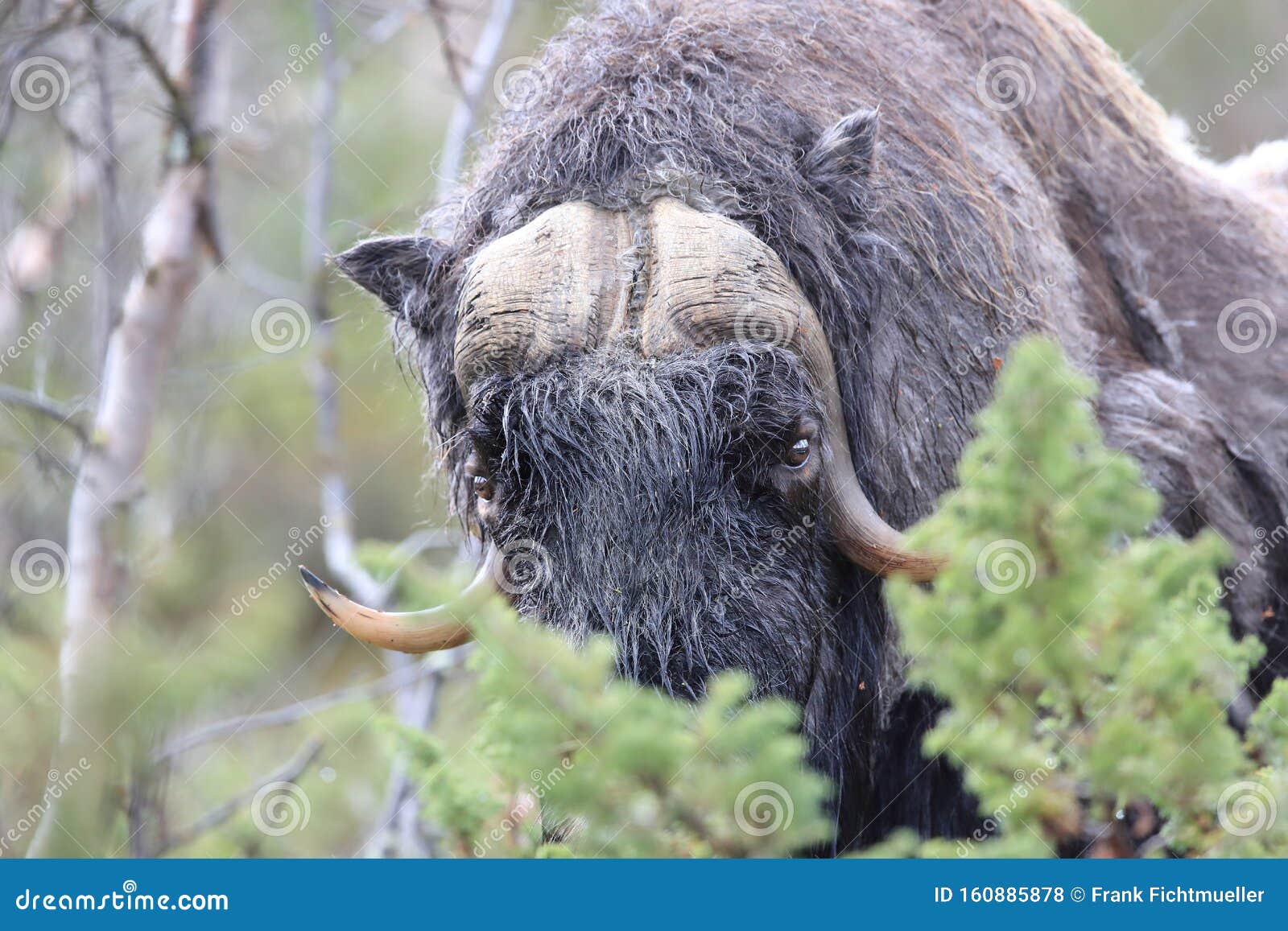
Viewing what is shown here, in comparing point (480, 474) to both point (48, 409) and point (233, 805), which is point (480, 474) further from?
point (48, 409)

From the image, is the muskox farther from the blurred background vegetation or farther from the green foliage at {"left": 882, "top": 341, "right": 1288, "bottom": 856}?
the green foliage at {"left": 882, "top": 341, "right": 1288, "bottom": 856}

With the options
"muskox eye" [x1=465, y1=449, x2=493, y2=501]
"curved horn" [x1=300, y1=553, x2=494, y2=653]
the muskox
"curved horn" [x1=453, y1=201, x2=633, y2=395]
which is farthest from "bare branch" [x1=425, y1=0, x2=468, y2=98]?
"curved horn" [x1=300, y1=553, x2=494, y2=653]

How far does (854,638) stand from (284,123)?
6.12 m

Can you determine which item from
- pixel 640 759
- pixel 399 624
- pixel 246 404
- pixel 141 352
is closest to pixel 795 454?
pixel 399 624

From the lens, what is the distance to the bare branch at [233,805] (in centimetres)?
370

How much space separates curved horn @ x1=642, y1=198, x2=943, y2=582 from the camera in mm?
3059

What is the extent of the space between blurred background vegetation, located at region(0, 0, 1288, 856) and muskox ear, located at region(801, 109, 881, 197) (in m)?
1.47

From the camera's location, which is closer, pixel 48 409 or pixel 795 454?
pixel 795 454

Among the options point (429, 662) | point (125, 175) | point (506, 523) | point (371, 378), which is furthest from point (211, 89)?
point (371, 378)

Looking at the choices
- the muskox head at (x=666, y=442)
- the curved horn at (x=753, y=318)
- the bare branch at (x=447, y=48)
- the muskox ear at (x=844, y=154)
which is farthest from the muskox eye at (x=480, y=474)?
the bare branch at (x=447, y=48)

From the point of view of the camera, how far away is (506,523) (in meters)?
3.30

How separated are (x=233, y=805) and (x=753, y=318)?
109 inches

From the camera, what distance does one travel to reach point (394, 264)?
3768 mm

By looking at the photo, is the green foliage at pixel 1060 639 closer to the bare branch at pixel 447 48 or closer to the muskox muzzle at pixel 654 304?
the muskox muzzle at pixel 654 304
